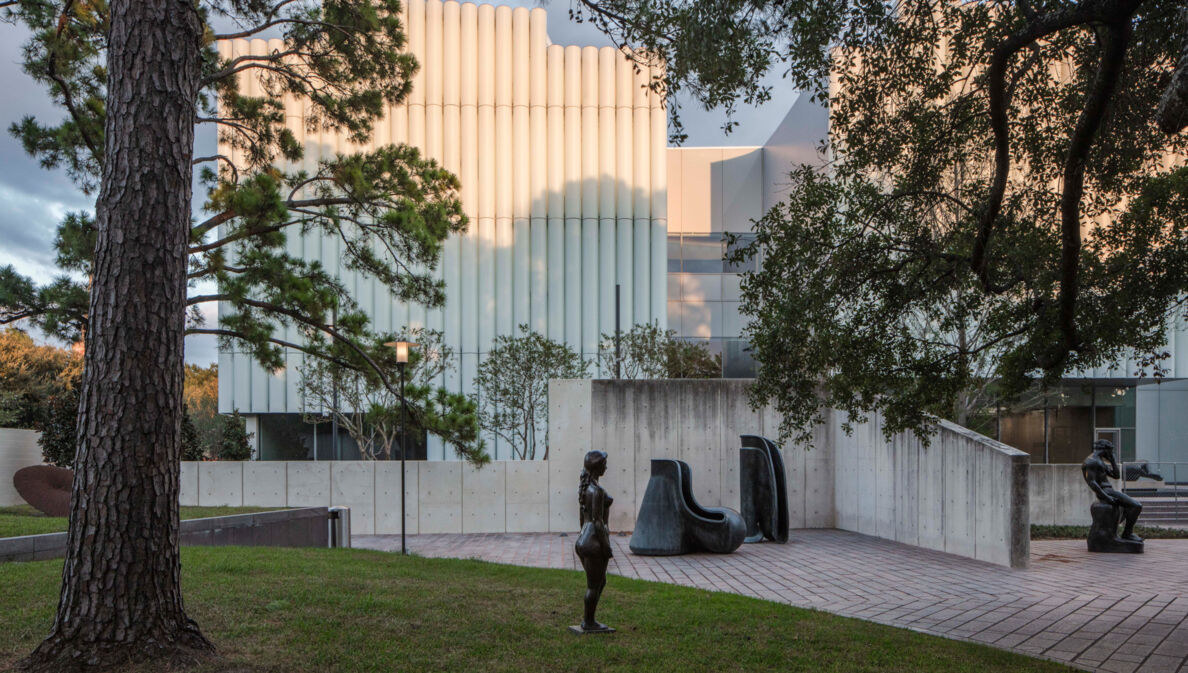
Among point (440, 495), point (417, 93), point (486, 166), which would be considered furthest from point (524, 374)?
point (417, 93)

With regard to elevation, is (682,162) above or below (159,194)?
above

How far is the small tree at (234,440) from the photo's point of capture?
84.7 ft

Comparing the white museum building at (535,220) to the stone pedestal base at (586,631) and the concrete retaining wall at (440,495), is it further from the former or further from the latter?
the stone pedestal base at (586,631)

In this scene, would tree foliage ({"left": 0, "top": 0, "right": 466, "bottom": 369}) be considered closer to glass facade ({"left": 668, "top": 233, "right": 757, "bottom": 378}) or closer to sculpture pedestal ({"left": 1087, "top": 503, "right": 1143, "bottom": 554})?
sculpture pedestal ({"left": 1087, "top": 503, "right": 1143, "bottom": 554})

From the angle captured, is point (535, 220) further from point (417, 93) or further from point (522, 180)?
point (417, 93)

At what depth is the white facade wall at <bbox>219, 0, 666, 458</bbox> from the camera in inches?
1158

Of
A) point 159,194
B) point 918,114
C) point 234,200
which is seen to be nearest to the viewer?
point 159,194

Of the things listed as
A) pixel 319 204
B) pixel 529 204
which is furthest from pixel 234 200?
pixel 529 204

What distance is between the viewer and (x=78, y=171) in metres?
12.0

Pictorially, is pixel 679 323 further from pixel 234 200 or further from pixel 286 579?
pixel 286 579

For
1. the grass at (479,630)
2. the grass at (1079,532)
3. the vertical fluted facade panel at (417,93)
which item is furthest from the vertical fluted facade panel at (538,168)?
the grass at (479,630)

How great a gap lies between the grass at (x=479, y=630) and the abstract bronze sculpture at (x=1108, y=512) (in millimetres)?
8319

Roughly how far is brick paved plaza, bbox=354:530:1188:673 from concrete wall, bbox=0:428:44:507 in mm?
7815

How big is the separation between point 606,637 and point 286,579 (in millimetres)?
3593
